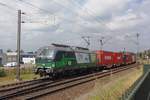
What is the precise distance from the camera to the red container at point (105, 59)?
5022 cm

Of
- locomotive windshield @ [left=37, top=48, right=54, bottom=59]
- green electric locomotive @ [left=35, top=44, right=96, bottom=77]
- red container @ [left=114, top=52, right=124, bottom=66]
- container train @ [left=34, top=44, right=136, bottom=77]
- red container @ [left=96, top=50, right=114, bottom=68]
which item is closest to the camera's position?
green electric locomotive @ [left=35, top=44, right=96, bottom=77]

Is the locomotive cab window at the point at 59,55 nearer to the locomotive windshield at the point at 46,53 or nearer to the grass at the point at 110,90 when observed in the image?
the locomotive windshield at the point at 46,53

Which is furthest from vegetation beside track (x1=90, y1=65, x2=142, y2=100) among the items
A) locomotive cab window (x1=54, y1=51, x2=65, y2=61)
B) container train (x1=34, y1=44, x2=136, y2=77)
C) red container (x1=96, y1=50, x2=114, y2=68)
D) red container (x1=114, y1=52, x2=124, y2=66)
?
red container (x1=114, y1=52, x2=124, y2=66)

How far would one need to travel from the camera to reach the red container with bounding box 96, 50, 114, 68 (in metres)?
50.2

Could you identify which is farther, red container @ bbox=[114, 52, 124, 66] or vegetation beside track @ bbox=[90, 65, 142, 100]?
red container @ bbox=[114, 52, 124, 66]

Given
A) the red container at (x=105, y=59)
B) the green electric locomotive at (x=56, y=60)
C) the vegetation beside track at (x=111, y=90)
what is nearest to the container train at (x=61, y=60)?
the green electric locomotive at (x=56, y=60)

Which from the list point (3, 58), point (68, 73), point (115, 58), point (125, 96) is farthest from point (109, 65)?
point (3, 58)

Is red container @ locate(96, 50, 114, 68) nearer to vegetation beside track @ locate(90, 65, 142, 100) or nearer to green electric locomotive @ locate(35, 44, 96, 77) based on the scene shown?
green electric locomotive @ locate(35, 44, 96, 77)

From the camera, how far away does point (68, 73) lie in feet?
113

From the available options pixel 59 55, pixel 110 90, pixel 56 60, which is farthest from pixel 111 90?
pixel 59 55

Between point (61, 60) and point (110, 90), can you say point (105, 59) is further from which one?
point (110, 90)

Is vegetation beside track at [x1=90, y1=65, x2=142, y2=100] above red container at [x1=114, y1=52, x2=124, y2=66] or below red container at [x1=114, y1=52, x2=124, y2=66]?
below

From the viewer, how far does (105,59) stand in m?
53.9

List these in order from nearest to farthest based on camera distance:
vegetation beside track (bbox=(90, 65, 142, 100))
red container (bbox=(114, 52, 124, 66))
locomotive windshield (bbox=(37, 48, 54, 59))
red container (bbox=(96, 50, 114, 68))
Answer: vegetation beside track (bbox=(90, 65, 142, 100))
locomotive windshield (bbox=(37, 48, 54, 59))
red container (bbox=(96, 50, 114, 68))
red container (bbox=(114, 52, 124, 66))
